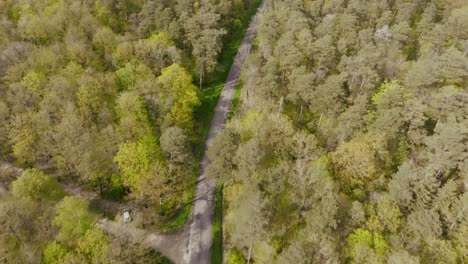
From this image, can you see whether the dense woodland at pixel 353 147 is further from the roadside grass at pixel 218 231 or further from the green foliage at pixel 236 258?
the roadside grass at pixel 218 231

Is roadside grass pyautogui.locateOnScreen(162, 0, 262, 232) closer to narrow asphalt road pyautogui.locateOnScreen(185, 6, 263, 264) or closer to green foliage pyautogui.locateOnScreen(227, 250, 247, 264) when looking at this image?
narrow asphalt road pyautogui.locateOnScreen(185, 6, 263, 264)

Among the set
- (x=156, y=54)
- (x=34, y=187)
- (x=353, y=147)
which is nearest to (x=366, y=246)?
(x=353, y=147)

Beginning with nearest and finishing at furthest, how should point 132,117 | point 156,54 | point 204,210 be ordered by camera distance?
1. point 204,210
2. point 132,117
3. point 156,54

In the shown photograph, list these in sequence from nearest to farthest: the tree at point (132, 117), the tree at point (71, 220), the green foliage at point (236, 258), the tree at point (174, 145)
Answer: the tree at point (71, 220) → the green foliage at point (236, 258) → the tree at point (174, 145) → the tree at point (132, 117)

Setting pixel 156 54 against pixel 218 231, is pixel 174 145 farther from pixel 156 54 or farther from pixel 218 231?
pixel 156 54

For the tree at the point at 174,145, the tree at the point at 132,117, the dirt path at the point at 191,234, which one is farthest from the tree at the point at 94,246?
the tree at the point at 132,117

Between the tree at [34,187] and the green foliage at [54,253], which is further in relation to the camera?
the tree at [34,187]

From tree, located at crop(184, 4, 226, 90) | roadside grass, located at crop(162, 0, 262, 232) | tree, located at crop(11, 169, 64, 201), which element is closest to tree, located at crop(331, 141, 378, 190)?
roadside grass, located at crop(162, 0, 262, 232)
